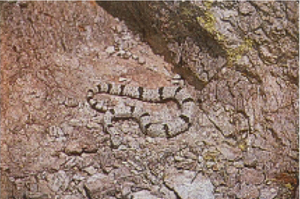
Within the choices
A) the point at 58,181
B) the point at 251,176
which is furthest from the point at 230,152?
the point at 58,181

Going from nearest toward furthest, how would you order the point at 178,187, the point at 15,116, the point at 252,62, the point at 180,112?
1. the point at 178,187
2. the point at 252,62
3. the point at 15,116
4. the point at 180,112

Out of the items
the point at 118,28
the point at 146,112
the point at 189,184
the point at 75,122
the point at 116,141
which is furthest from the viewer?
the point at 118,28

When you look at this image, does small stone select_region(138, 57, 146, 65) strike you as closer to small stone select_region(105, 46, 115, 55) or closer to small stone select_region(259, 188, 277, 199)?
small stone select_region(105, 46, 115, 55)

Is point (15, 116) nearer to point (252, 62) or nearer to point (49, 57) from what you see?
point (49, 57)

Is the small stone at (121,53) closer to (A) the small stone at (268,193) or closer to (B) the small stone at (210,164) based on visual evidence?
(B) the small stone at (210,164)

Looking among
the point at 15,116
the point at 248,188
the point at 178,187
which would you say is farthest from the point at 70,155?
the point at 248,188

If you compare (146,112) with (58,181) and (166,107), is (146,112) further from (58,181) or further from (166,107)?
(58,181)

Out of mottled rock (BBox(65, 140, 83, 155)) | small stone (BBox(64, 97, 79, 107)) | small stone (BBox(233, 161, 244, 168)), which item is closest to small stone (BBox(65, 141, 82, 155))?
mottled rock (BBox(65, 140, 83, 155))

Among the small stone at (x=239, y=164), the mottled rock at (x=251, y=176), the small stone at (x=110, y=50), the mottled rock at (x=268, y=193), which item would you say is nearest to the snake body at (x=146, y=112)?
the small stone at (x=110, y=50)
